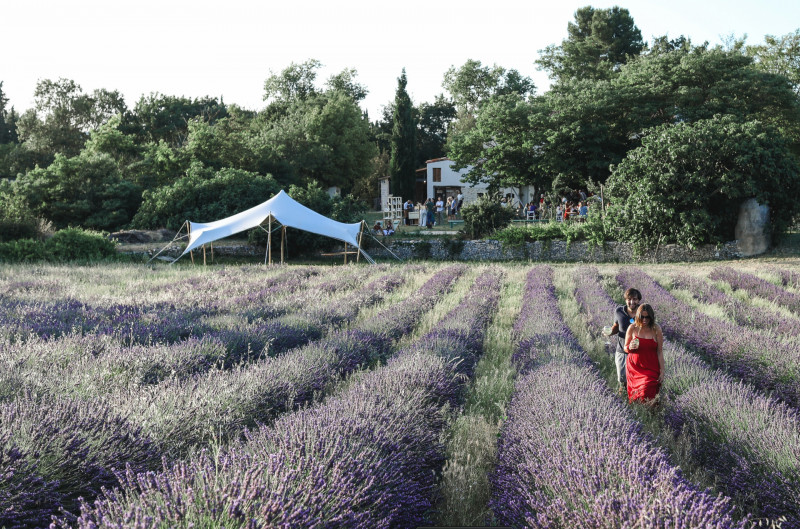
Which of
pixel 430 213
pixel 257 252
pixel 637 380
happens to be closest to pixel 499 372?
pixel 637 380

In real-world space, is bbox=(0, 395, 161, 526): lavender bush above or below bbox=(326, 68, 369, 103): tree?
below

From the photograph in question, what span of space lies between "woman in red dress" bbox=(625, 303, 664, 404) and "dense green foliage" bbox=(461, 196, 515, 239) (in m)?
15.5

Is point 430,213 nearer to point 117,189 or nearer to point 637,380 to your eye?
point 117,189

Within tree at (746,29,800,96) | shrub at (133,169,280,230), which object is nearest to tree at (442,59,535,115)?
tree at (746,29,800,96)

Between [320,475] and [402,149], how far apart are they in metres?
34.4

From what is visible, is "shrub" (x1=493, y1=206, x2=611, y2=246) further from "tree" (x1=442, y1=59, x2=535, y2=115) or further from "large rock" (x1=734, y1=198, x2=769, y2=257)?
"tree" (x1=442, y1=59, x2=535, y2=115)

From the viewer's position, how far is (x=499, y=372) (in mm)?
5113

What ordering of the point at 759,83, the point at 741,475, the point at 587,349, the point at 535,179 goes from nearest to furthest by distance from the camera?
1. the point at 741,475
2. the point at 587,349
3. the point at 759,83
4. the point at 535,179

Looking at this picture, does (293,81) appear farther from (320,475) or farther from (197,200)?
(320,475)

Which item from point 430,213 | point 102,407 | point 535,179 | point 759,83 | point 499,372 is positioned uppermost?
point 759,83

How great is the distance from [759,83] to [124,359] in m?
25.8

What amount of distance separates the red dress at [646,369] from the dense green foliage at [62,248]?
15570mm

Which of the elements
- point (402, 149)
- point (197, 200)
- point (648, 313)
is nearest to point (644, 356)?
point (648, 313)

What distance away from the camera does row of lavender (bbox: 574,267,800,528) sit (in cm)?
268
